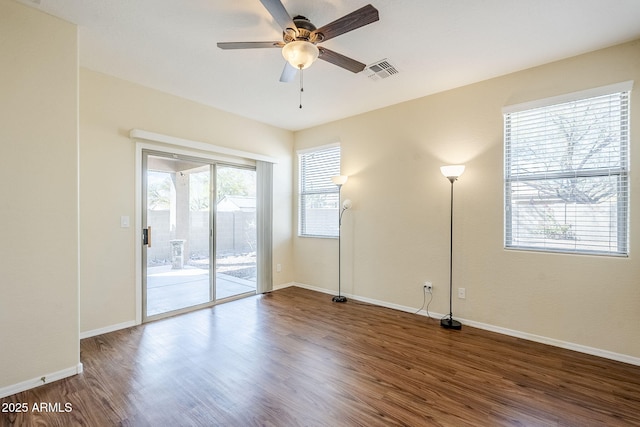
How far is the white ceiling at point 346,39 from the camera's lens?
7.04ft

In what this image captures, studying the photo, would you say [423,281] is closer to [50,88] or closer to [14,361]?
[14,361]

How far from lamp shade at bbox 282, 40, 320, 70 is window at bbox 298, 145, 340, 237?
2.70 meters

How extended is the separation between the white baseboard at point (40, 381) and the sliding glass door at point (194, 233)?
1.14 meters

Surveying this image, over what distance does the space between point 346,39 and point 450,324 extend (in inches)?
128

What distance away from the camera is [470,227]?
3402 mm

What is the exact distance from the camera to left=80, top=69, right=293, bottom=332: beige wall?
306 centimetres

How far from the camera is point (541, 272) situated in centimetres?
296

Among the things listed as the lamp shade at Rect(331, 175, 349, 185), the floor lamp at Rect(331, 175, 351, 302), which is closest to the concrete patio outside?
the floor lamp at Rect(331, 175, 351, 302)

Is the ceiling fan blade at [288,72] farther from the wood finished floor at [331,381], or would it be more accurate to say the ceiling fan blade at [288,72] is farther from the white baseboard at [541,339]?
the white baseboard at [541,339]

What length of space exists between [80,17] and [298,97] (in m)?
2.20

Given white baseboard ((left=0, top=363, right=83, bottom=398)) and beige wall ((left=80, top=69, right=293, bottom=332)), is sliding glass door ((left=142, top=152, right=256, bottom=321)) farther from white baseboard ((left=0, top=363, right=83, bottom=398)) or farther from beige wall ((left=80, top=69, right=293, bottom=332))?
white baseboard ((left=0, top=363, right=83, bottom=398))

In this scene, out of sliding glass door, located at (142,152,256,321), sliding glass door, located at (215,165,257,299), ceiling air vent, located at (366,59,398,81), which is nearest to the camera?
ceiling air vent, located at (366,59,398,81)

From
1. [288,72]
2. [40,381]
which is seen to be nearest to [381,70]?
[288,72]

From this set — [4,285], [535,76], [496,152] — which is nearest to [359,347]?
[496,152]
